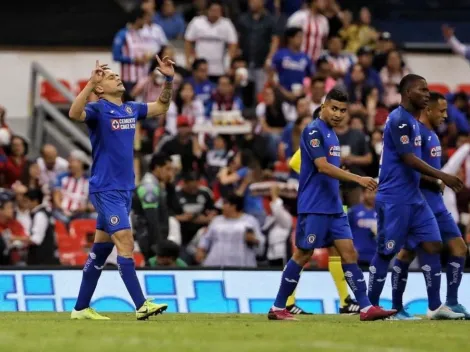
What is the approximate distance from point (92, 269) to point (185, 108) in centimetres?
927

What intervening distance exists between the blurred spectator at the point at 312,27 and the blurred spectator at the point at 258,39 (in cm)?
41

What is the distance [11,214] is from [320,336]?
958 cm

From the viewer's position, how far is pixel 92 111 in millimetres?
13891

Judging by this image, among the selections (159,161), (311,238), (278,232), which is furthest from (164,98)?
(278,232)

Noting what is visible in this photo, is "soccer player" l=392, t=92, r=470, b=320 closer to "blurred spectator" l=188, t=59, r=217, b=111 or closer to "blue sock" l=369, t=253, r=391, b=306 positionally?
"blue sock" l=369, t=253, r=391, b=306

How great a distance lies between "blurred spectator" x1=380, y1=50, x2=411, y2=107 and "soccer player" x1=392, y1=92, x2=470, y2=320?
9.82 meters

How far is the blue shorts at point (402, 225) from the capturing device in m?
14.2

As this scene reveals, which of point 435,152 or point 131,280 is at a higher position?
point 435,152

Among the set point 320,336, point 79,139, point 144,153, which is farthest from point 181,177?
point 320,336

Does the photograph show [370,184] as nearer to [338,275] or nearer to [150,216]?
[338,275]

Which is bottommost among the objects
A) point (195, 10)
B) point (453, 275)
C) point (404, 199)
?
point (453, 275)

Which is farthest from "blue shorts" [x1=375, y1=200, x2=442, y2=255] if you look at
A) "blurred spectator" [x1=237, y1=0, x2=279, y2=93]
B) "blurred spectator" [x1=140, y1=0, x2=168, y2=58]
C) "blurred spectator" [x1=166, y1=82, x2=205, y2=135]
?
"blurred spectator" [x1=237, y1=0, x2=279, y2=93]

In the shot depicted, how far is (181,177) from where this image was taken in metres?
21.4

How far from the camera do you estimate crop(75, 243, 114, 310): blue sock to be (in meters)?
14.1
